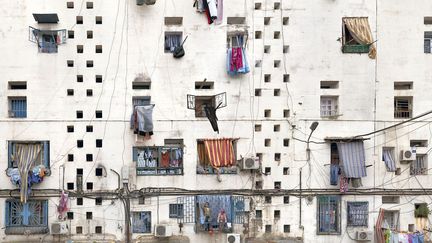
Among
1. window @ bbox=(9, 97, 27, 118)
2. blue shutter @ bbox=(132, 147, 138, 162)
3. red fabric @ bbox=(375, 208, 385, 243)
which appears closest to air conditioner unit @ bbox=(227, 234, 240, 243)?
blue shutter @ bbox=(132, 147, 138, 162)

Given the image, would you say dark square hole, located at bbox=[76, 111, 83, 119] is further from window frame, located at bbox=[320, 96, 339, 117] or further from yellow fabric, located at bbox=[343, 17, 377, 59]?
yellow fabric, located at bbox=[343, 17, 377, 59]

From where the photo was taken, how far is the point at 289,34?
18969 mm

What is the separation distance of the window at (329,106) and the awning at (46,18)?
34.6ft

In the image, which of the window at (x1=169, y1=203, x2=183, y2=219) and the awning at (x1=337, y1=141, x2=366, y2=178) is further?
the window at (x1=169, y1=203, x2=183, y2=219)

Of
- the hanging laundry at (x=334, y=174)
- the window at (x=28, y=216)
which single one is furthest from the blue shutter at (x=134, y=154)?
the hanging laundry at (x=334, y=174)

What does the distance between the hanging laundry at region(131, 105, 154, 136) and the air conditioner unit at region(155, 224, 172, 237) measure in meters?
3.47

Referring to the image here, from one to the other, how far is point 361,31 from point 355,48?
2.24 ft

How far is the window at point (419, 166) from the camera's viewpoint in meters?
19.2

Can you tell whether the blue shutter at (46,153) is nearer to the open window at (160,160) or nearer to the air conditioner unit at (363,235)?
the open window at (160,160)

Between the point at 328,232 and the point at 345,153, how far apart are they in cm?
312

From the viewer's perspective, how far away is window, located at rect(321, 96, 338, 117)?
19219mm

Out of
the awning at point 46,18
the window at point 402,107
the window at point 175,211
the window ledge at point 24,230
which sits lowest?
the window ledge at point 24,230

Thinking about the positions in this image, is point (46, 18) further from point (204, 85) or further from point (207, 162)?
point (207, 162)

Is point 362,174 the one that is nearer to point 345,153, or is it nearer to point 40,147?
point 345,153
